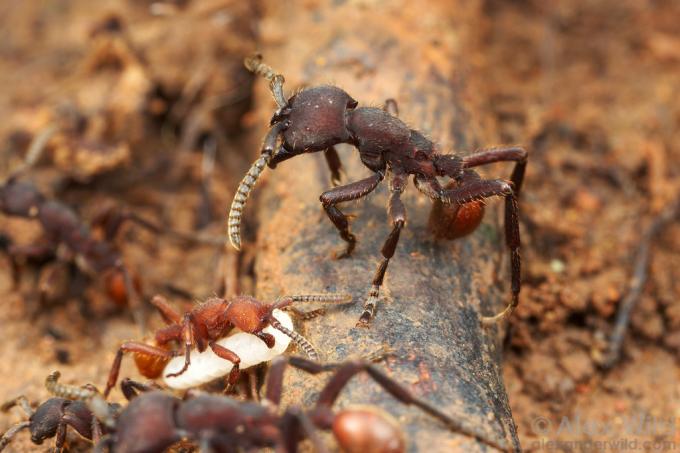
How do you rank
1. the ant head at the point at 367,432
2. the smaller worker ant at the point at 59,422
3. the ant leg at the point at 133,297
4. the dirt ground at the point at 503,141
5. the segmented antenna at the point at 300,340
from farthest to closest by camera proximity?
→ the ant leg at the point at 133,297 → the dirt ground at the point at 503,141 → the smaller worker ant at the point at 59,422 → the segmented antenna at the point at 300,340 → the ant head at the point at 367,432

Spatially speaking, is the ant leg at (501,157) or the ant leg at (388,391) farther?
the ant leg at (501,157)

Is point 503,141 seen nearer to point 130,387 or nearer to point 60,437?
point 130,387

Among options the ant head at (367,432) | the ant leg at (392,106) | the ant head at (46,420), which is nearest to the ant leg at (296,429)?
the ant head at (367,432)

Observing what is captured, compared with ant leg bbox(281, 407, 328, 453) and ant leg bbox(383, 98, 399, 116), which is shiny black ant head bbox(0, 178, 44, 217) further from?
ant leg bbox(281, 407, 328, 453)

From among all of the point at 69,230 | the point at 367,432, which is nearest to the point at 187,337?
the point at 367,432

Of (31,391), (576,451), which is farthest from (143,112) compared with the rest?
(576,451)

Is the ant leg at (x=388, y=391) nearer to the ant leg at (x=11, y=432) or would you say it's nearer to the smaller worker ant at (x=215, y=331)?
the smaller worker ant at (x=215, y=331)
